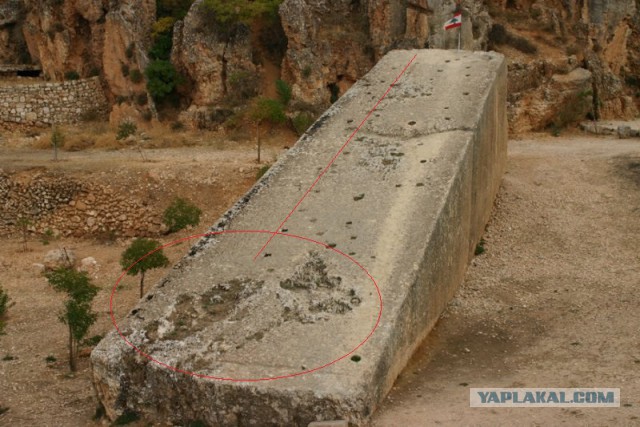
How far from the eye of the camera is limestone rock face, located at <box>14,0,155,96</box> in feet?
87.8

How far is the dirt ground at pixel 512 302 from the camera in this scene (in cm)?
1230

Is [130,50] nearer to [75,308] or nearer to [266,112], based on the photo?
[266,112]

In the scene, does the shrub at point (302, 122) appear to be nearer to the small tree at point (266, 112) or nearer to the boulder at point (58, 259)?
the small tree at point (266, 112)

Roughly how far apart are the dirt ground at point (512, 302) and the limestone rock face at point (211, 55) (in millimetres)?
3172

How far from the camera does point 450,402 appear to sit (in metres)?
11.8

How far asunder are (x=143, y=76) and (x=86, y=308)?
1262 cm

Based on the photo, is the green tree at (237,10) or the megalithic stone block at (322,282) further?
the green tree at (237,10)

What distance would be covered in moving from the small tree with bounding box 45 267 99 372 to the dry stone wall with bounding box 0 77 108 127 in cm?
1203

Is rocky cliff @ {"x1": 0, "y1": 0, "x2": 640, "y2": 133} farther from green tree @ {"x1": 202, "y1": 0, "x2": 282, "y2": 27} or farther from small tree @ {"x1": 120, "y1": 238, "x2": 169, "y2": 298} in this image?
small tree @ {"x1": 120, "y1": 238, "x2": 169, "y2": 298}

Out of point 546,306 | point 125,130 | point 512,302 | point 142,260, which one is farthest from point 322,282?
point 125,130

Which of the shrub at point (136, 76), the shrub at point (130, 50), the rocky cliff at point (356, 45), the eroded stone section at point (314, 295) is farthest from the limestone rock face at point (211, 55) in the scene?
the eroded stone section at point (314, 295)

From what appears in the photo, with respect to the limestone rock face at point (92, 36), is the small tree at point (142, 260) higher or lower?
lower

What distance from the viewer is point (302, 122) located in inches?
966

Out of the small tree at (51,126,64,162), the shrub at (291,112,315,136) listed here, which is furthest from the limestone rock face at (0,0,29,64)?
the shrub at (291,112,315,136)
